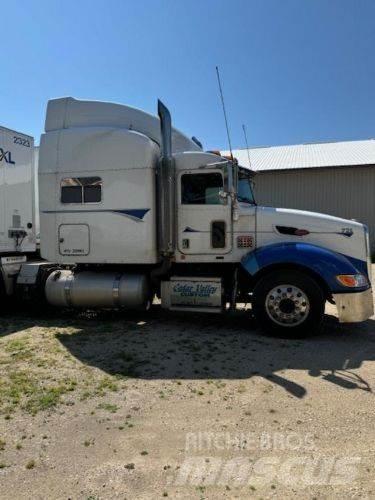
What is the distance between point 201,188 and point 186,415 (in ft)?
14.0

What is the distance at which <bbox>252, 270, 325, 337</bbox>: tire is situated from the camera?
21.9ft

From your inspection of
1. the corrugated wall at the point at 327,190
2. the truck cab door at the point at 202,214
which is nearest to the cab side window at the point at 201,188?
the truck cab door at the point at 202,214

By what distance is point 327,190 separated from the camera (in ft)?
75.8

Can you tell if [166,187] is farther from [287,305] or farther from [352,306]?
[352,306]

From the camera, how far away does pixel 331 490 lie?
2.96 metres

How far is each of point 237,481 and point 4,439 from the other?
1.98m

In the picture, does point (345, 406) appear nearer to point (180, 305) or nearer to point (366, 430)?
point (366, 430)

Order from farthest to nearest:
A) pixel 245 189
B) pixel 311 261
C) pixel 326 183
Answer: pixel 326 183 < pixel 245 189 < pixel 311 261

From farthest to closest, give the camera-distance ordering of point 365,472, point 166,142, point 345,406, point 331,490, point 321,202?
point 321,202
point 166,142
point 345,406
point 365,472
point 331,490

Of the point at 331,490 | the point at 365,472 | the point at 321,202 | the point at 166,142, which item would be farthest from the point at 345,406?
the point at 321,202

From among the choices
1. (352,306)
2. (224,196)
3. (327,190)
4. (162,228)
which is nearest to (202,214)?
(224,196)

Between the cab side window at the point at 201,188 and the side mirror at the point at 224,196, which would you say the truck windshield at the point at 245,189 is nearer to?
the side mirror at the point at 224,196

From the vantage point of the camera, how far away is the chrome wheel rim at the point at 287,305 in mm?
6734

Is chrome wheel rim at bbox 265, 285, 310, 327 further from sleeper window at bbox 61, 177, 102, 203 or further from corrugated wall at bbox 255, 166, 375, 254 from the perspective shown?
corrugated wall at bbox 255, 166, 375, 254
